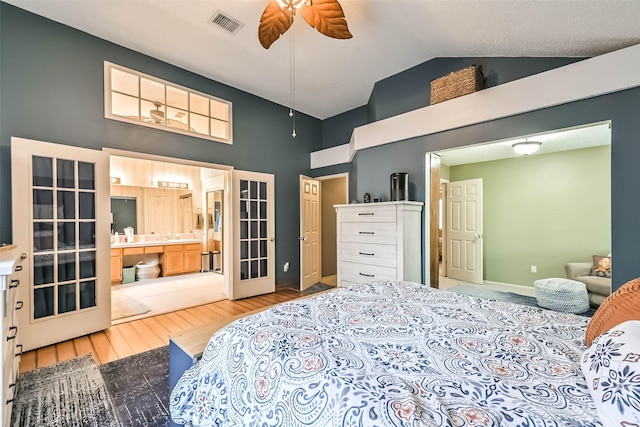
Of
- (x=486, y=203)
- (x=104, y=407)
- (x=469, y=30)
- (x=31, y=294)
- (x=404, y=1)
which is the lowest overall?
(x=104, y=407)

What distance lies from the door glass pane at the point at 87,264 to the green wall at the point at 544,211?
20.0 feet

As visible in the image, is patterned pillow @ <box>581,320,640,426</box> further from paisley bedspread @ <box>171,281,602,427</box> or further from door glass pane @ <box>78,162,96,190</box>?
door glass pane @ <box>78,162,96,190</box>

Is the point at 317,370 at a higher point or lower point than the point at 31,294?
higher

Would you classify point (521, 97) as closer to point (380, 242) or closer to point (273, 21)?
point (380, 242)

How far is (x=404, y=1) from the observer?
232cm

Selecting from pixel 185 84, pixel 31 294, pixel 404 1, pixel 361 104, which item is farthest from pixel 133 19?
pixel 361 104

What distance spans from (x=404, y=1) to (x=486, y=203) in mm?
4063

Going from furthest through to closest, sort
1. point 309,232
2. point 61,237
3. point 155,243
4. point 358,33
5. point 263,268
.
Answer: point 155,243 < point 309,232 < point 263,268 < point 358,33 < point 61,237

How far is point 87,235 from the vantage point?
290cm

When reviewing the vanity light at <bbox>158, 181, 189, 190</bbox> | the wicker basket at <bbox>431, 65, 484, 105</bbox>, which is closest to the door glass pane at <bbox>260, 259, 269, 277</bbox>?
the vanity light at <bbox>158, 181, 189, 190</bbox>

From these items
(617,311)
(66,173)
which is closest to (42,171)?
(66,173)

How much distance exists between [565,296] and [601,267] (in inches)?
34.2

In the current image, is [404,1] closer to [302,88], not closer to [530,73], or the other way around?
[530,73]

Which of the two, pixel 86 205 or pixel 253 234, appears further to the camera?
pixel 253 234
